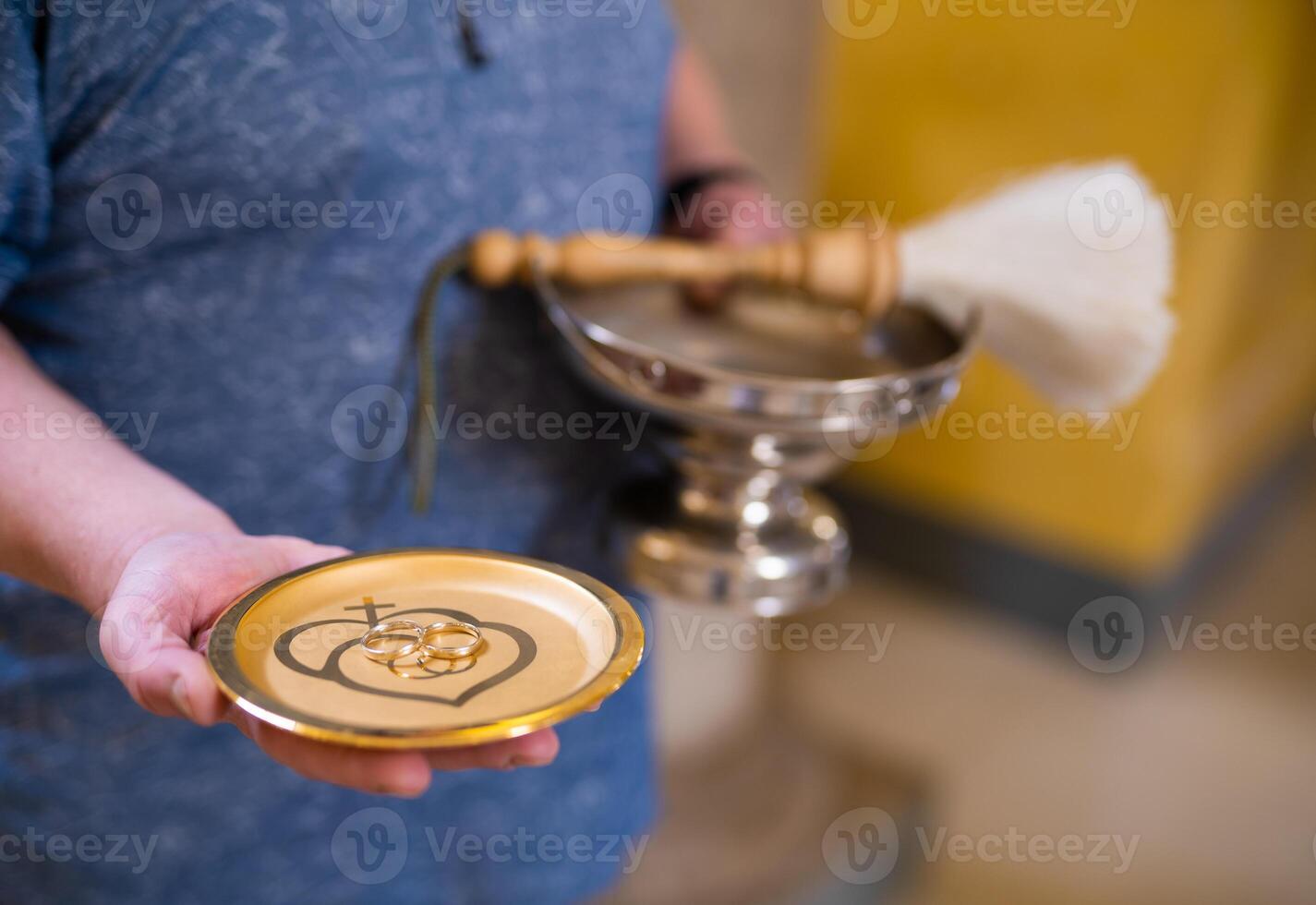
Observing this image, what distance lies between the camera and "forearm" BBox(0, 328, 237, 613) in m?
0.42

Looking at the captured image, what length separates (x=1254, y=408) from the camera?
1.89 m

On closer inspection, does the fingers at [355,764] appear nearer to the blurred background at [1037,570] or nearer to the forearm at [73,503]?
the forearm at [73,503]

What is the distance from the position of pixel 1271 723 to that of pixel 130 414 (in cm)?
152

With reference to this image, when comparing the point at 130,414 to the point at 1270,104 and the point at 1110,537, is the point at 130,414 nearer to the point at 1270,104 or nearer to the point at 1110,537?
the point at 1110,537

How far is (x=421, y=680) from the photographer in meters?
0.38

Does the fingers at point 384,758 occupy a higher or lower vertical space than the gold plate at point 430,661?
lower

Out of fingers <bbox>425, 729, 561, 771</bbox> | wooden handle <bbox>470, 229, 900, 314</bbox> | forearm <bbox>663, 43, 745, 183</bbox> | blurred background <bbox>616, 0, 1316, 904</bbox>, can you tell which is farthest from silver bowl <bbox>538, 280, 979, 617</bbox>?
blurred background <bbox>616, 0, 1316, 904</bbox>

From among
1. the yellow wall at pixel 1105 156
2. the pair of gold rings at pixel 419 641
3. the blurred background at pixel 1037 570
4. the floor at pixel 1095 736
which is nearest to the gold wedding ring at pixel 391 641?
the pair of gold rings at pixel 419 641

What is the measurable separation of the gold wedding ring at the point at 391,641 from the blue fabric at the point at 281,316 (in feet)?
0.66

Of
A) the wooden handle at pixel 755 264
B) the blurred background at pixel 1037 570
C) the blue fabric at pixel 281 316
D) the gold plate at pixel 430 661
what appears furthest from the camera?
the blurred background at pixel 1037 570

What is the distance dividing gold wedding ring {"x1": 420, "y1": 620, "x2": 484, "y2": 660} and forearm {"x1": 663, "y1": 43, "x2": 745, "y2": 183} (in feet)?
1.42

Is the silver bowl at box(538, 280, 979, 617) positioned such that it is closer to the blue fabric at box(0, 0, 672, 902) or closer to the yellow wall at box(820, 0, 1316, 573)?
the blue fabric at box(0, 0, 672, 902)

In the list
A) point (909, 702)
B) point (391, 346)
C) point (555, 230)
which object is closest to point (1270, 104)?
point (909, 702)

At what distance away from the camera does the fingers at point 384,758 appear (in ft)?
1.17
